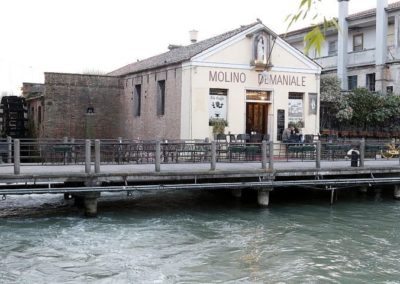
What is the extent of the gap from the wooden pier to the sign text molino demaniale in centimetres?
359

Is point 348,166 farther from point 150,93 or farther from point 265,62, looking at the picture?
point 150,93

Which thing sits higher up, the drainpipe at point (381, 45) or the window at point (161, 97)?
the drainpipe at point (381, 45)

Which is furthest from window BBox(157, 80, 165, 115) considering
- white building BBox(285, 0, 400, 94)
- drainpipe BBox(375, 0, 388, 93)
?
drainpipe BBox(375, 0, 388, 93)

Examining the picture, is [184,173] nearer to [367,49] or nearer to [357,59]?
[367,49]

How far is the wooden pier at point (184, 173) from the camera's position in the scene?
13797 millimetres

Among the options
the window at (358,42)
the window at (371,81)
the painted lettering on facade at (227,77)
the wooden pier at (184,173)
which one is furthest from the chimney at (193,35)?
the window at (358,42)

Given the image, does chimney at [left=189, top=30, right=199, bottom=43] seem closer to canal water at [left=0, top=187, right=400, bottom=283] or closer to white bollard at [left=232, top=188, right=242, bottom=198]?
canal water at [left=0, top=187, right=400, bottom=283]

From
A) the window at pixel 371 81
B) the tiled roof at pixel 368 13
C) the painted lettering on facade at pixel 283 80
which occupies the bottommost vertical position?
the painted lettering on facade at pixel 283 80

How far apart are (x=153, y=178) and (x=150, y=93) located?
34.5 ft

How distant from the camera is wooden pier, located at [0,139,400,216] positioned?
45.3 ft

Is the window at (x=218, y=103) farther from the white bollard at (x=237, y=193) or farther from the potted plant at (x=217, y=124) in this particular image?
the white bollard at (x=237, y=193)

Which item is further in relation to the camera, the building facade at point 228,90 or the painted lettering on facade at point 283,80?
the painted lettering on facade at point 283,80

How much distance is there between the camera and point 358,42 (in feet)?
115

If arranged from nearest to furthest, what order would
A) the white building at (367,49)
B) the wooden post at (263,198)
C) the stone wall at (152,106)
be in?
1. the wooden post at (263,198)
2. the stone wall at (152,106)
3. the white building at (367,49)
